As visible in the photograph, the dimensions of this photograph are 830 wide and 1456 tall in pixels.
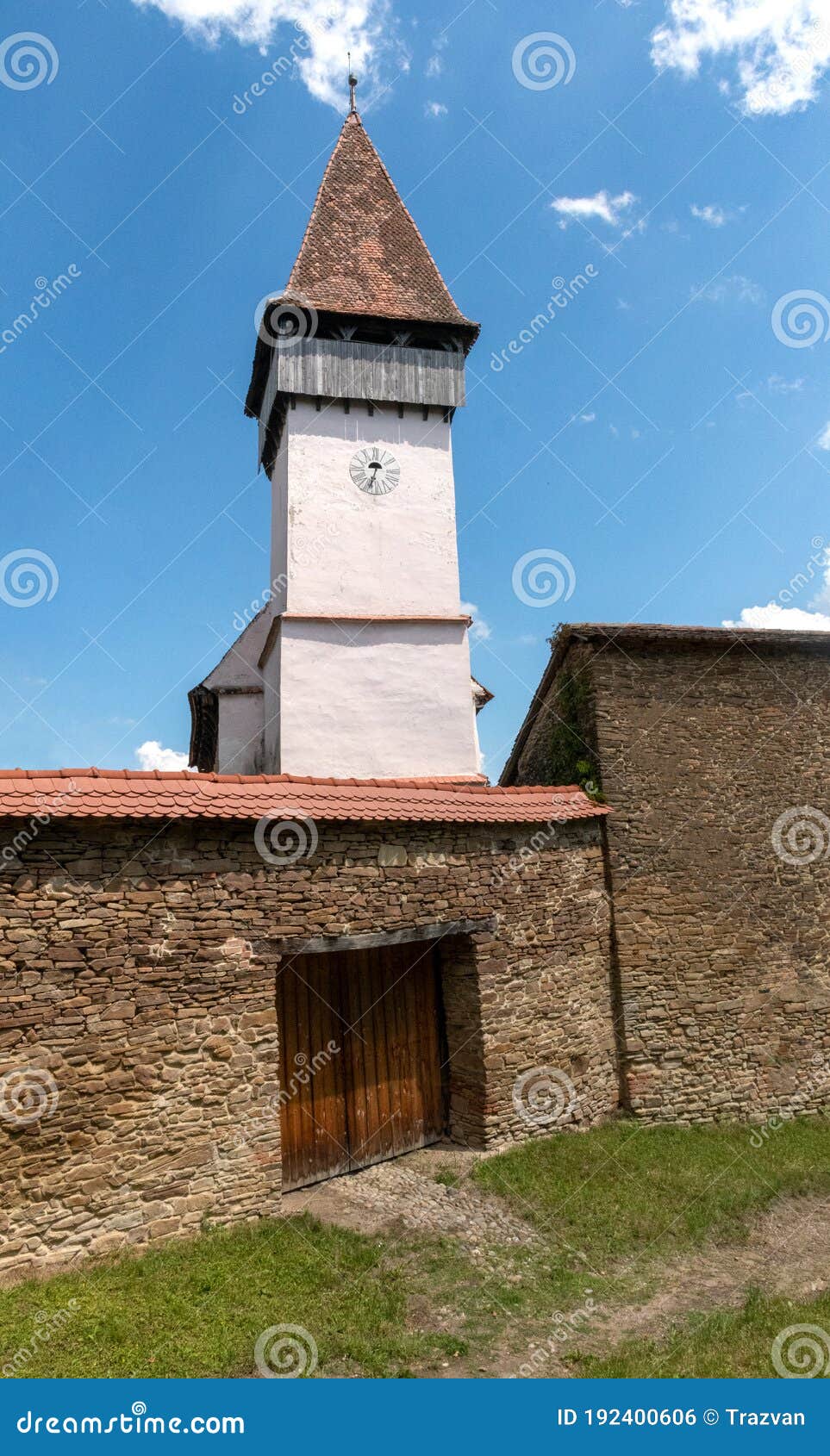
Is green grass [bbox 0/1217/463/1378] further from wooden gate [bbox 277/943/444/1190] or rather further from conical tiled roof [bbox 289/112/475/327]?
conical tiled roof [bbox 289/112/475/327]

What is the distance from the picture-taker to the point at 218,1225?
23.1 ft

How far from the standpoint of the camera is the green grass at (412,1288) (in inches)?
211

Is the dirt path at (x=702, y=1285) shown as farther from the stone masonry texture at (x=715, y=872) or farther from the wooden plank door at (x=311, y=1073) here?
the wooden plank door at (x=311, y=1073)

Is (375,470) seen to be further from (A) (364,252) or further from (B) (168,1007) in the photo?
(B) (168,1007)

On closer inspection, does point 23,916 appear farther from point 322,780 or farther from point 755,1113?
point 755,1113

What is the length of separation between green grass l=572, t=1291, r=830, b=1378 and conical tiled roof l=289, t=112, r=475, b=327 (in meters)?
17.9

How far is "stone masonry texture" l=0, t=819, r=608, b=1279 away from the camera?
21.0ft

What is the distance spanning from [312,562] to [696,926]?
408 inches

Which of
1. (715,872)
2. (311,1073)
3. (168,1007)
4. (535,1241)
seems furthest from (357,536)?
(535,1241)

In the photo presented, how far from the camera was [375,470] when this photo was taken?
17125 mm

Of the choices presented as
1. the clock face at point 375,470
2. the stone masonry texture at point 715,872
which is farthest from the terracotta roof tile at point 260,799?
the clock face at point 375,470

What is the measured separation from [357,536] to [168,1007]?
38.8 ft

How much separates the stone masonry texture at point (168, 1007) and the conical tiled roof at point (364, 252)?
1377cm

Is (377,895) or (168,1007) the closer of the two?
(168,1007)
